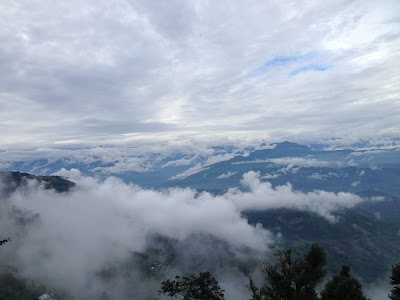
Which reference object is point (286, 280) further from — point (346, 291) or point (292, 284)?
point (346, 291)

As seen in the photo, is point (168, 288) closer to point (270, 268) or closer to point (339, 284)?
point (270, 268)

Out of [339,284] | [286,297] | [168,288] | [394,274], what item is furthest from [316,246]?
[168,288]

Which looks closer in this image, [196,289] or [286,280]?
[286,280]

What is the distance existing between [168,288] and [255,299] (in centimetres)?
1876

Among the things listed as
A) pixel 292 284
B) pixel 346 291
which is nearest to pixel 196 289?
pixel 292 284

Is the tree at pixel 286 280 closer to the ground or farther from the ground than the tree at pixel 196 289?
farther from the ground

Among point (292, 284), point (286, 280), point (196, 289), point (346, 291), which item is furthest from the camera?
point (196, 289)

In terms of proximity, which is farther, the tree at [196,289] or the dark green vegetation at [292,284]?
the tree at [196,289]

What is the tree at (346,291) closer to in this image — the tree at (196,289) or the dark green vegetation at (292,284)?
the dark green vegetation at (292,284)

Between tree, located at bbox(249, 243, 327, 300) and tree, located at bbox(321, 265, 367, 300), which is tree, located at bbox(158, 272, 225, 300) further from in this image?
tree, located at bbox(321, 265, 367, 300)

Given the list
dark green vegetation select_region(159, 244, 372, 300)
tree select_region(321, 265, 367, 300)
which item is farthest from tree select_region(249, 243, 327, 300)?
tree select_region(321, 265, 367, 300)

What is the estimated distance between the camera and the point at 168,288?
46594 mm

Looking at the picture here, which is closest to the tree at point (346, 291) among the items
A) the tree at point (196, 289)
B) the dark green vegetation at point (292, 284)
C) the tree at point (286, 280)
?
the dark green vegetation at point (292, 284)

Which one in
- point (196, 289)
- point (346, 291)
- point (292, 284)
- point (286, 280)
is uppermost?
point (286, 280)
